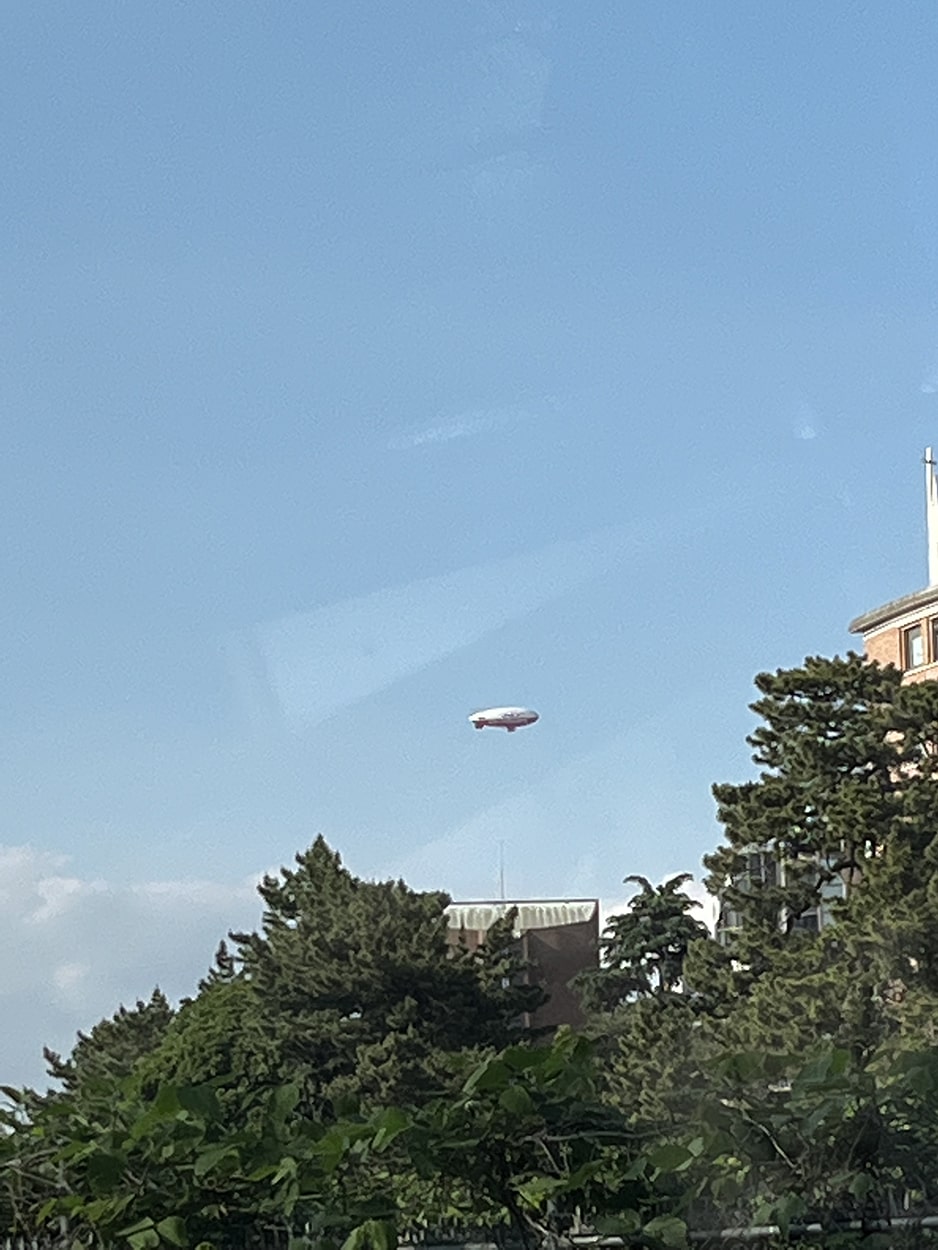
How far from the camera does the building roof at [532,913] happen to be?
68.4m

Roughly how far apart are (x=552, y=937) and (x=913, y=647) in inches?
612

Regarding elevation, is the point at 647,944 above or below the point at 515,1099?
above

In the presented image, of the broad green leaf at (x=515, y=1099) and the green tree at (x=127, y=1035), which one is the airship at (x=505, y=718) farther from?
the broad green leaf at (x=515, y=1099)

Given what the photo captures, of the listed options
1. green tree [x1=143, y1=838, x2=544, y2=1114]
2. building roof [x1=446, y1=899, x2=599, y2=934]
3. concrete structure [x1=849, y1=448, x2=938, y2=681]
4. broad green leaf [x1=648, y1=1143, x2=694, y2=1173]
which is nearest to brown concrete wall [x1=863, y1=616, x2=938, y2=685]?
concrete structure [x1=849, y1=448, x2=938, y2=681]

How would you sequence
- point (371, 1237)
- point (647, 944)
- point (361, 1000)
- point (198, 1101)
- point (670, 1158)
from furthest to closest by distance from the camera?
point (647, 944), point (361, 1000), point (198, 1101), point (670, 1158), point (371, 1237)

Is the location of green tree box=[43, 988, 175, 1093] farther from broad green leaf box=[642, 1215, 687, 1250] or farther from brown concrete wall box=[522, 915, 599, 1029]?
broad green leaf box=[642, 1215, 687, 1250]

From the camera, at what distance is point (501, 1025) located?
45.2 m

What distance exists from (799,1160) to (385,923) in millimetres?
41151

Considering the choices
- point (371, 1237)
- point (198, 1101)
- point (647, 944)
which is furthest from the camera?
point (647, 944)

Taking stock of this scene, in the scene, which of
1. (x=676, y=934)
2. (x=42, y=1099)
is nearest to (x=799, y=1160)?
(x=42, y=1099)

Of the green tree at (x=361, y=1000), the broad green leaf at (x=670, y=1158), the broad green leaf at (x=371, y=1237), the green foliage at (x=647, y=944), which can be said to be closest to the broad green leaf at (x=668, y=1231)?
the broad green leaf at (x=670, y=1158)

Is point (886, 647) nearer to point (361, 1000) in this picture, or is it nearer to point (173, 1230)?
point (361, 1000)

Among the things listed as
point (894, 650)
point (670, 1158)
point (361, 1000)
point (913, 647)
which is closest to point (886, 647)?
point (894, 650)

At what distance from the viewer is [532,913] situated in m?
69.1
